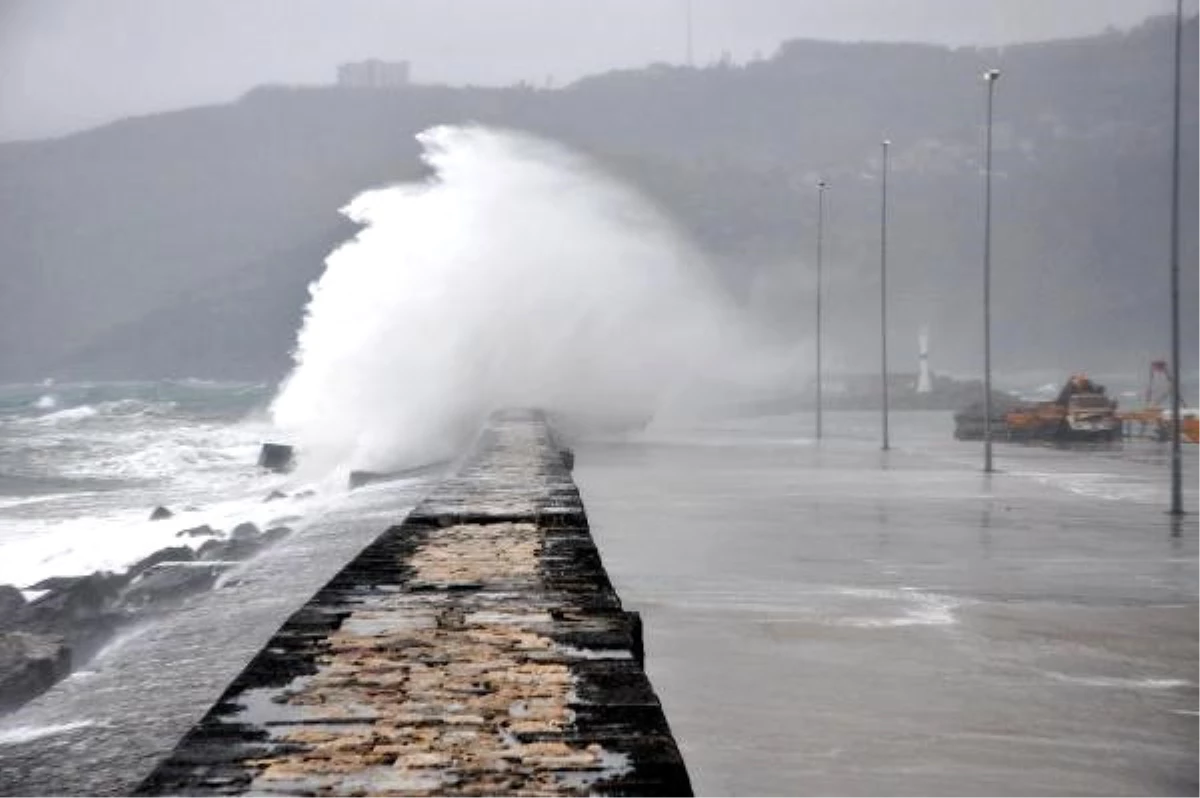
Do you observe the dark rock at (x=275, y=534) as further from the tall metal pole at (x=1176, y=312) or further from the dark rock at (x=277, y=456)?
the dark rock at (x=277, y=456)

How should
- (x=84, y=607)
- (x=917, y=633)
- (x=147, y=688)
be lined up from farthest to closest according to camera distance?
(x=84, y=607) < (x=917, y=633) < (x=147, y=688)

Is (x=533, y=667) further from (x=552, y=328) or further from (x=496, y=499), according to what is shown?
(x=552, y=328)

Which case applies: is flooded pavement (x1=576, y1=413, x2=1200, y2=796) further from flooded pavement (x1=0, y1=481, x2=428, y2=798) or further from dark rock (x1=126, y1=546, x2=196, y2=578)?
dark rock (x1=126, y1=546, x2=196, y2=578)

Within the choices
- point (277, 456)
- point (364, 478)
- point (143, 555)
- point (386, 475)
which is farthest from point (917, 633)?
point (277, 456)

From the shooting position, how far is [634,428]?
146 ft

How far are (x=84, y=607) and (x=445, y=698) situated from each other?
12046 mm

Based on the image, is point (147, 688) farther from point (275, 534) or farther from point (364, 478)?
point (364, 478)

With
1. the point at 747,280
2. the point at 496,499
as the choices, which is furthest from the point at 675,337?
the point at 747,280

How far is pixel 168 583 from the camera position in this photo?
16672 mm

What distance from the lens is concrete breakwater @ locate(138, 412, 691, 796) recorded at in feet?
12.4

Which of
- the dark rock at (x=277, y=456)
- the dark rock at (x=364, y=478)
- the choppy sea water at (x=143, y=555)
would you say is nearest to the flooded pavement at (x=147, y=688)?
the choppy sea water at (x=143, y=555)

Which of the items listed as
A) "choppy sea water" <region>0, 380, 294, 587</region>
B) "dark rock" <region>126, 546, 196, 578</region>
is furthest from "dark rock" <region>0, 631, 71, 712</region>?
"choppy sea water" <region>0, 380, 294, 587</region>

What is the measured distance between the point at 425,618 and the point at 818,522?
13592 mm

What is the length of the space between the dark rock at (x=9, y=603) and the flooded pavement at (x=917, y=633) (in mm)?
5434
